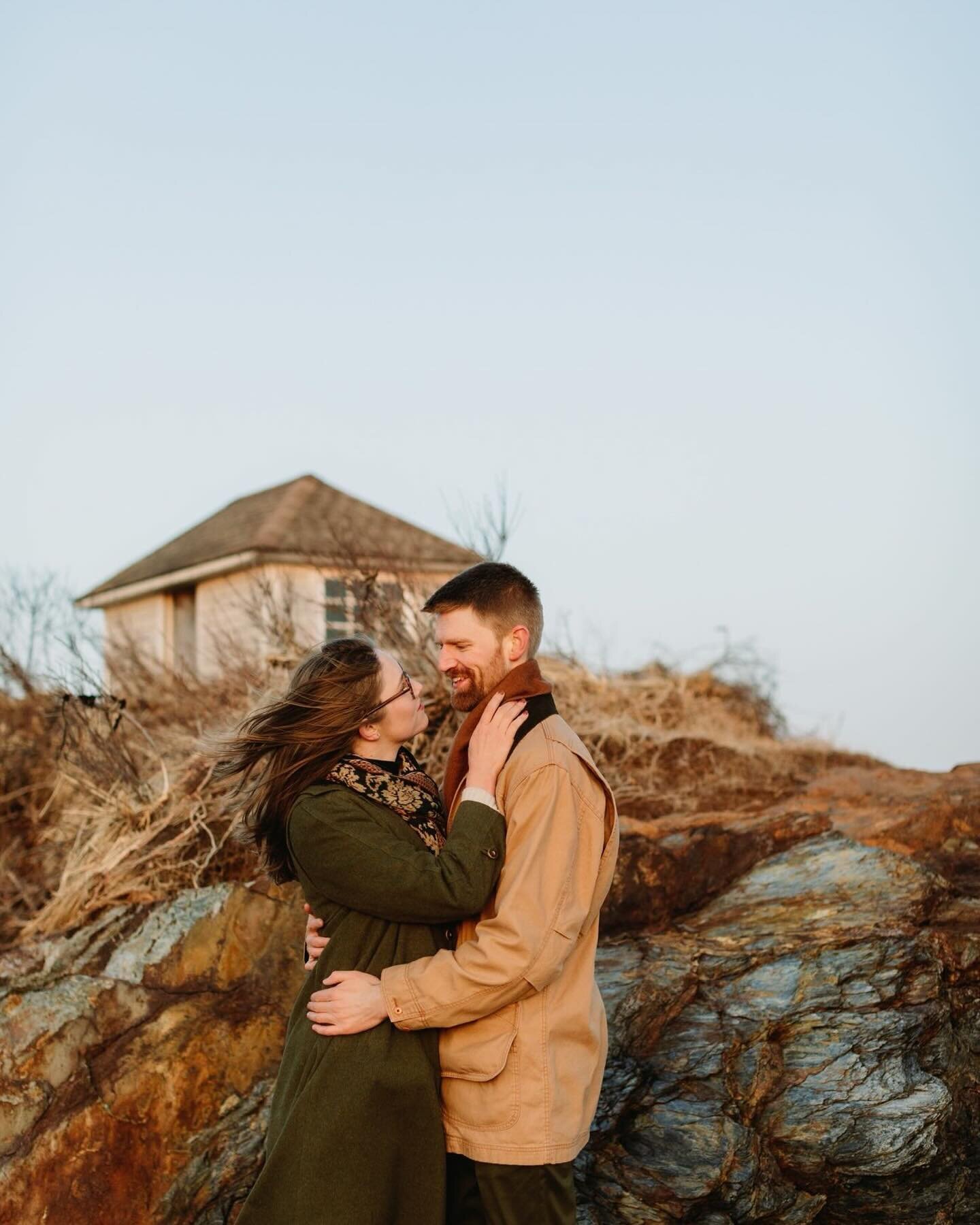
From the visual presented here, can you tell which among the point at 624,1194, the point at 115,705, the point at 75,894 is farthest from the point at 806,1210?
the point at 115,705

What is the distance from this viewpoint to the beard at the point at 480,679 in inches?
126

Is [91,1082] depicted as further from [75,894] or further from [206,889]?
[75,894]

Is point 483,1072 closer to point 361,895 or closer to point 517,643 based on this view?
point 361,895

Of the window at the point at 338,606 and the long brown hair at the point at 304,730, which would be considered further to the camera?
the window at the point at 338,606

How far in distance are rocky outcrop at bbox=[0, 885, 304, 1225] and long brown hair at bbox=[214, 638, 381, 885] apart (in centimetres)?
196

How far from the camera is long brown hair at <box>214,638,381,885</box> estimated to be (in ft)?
10.5

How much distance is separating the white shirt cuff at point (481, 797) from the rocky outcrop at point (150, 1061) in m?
2.39

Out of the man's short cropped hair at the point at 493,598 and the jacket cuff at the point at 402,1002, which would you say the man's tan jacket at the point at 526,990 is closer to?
the jacket cuff at the point at 402,1002

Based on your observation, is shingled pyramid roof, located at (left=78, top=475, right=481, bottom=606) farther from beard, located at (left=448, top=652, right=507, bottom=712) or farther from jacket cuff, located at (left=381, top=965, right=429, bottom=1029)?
jacket cuff, located at (left=381, top=965, right=429, bottom=1029)

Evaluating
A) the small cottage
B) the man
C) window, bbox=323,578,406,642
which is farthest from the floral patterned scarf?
the small cottage

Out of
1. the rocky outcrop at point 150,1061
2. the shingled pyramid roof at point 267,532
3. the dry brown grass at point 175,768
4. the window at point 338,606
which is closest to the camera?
the rocky outcrop at point 150,1061

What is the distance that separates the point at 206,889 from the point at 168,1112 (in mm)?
1133

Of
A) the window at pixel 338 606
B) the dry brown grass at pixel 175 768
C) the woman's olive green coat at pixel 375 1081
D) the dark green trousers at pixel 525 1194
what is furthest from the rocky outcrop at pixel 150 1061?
the window at pixel 338 606

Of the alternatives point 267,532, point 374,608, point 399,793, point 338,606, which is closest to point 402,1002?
point 399,793
